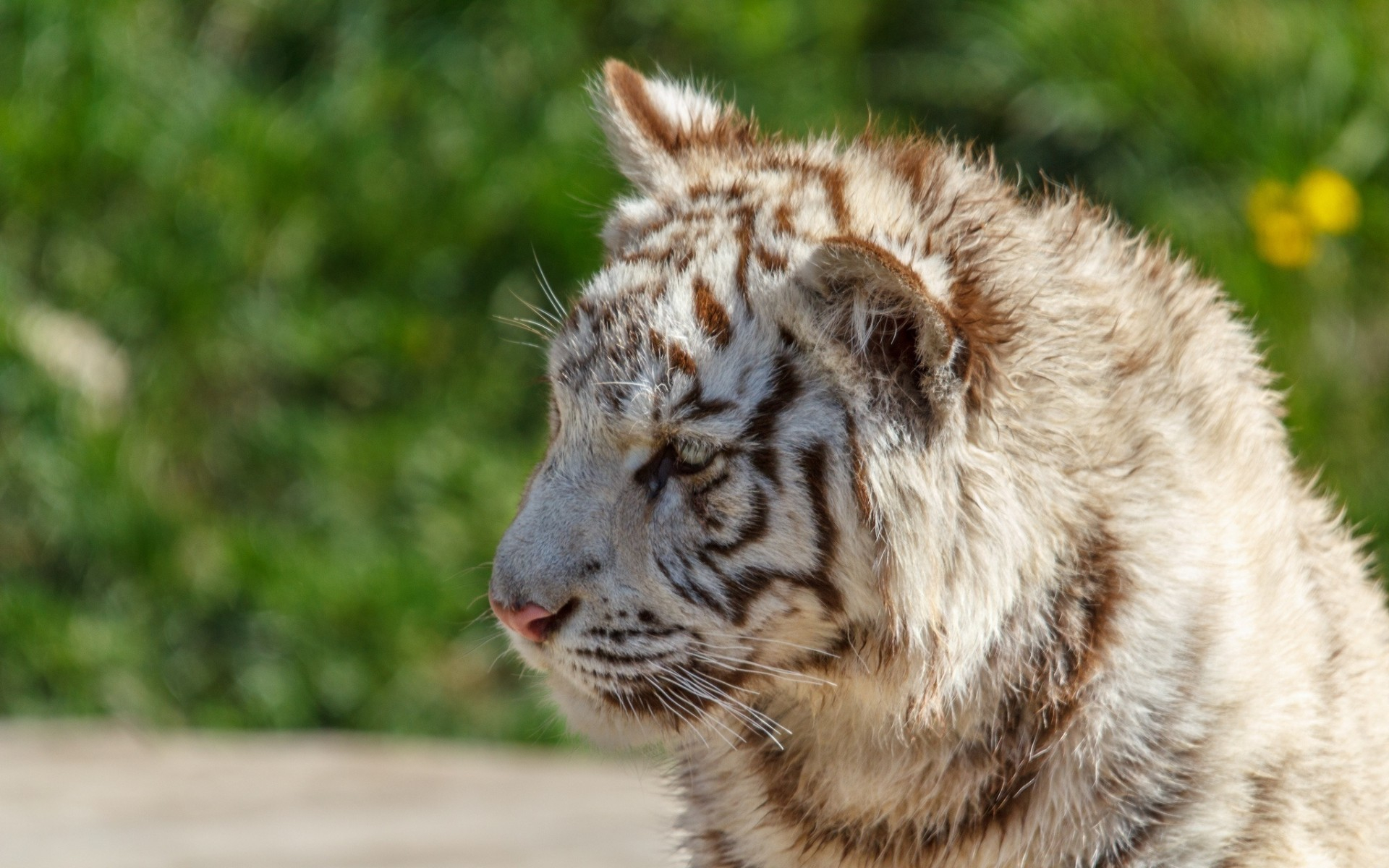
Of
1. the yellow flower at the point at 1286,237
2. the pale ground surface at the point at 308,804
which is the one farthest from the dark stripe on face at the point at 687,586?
the yellow flower at the point at 1286,237

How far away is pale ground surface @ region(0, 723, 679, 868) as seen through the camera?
4.16 meters

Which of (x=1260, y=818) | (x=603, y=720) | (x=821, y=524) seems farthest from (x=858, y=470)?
(x=1260, y=818)

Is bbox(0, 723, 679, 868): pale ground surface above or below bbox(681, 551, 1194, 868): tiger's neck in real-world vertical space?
below

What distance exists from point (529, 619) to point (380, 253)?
3.90 metres

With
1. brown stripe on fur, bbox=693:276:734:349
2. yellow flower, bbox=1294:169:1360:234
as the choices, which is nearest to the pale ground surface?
brown stripe on fur, bbox=693:276:734:349

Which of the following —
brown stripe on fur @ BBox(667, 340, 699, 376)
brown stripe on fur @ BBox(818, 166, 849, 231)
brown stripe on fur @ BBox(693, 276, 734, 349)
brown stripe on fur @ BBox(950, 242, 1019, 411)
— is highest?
brown stripe on fur @ BBox(818, 166, 849, 231)

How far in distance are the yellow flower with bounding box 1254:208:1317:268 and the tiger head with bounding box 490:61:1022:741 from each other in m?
3.27

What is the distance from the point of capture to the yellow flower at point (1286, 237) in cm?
543

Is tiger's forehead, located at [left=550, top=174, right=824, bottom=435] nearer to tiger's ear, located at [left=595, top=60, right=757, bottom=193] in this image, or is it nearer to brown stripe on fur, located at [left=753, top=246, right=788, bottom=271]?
brown stripe on fur, located at [left=753, top=246, right=788, bottom=271]

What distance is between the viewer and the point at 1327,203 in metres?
5.45

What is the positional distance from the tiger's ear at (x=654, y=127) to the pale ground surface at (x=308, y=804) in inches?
62.7

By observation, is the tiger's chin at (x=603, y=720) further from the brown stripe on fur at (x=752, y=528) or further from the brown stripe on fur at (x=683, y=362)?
the brown stripe on fur at (x=683, y=362)

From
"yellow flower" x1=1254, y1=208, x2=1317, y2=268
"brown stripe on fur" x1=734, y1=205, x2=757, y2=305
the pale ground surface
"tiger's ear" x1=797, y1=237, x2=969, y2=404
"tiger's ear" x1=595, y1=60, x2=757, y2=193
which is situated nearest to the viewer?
"tiger's ear" x1=797, y1=237, x2=969, y2=404

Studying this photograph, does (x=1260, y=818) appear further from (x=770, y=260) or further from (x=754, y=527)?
(x=770, y=260)
